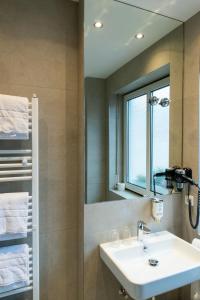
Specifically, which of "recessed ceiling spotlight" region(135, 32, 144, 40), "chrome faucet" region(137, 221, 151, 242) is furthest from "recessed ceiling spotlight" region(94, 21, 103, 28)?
"chrome faucet" region(137, 221, 151, 242)

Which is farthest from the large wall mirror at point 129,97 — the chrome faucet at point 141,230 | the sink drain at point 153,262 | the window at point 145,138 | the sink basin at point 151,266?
the sink drain at point 153,262

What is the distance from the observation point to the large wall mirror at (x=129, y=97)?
62.6 inches

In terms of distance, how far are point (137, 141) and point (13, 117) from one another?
98cm

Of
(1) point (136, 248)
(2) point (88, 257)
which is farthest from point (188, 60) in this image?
(2) point (88, 257)

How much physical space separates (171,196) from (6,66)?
1621 millimetres

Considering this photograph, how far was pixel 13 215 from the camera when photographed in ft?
4.45

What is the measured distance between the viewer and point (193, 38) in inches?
69.6

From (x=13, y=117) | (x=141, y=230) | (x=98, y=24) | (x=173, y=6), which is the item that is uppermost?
(x=173, y=6)

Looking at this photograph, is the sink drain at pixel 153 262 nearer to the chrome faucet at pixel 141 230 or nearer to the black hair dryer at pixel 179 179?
the chrome faucet at pixel 141 230

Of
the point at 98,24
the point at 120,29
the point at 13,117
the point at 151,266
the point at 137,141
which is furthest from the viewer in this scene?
the point at 137,141

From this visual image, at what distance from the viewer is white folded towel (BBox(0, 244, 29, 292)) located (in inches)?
52.9

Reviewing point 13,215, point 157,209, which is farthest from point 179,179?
point 13,215

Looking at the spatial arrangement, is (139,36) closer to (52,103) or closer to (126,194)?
(52,103)

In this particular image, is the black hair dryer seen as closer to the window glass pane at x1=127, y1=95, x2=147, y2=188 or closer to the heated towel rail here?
the window glass pane at x1=127, y1=95, x2=147, y2=188
